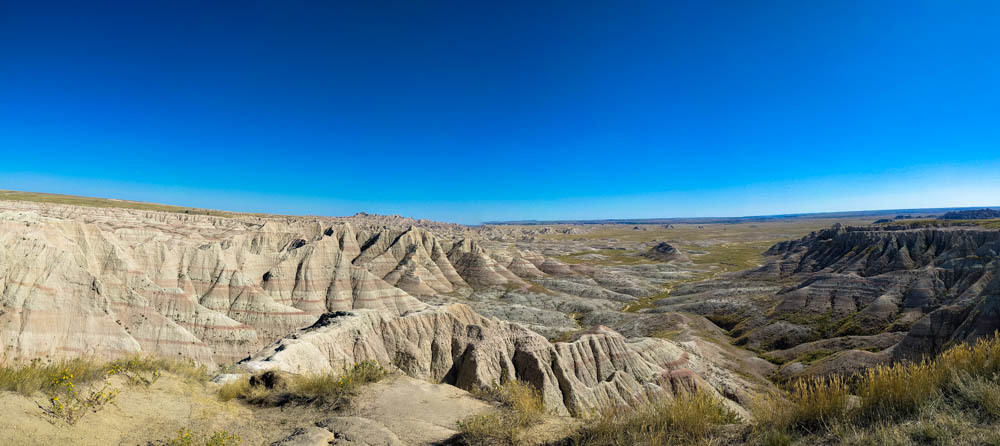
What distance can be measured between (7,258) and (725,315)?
77586mm

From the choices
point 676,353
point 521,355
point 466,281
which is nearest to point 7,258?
point 521,355

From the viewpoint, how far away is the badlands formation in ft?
85.7

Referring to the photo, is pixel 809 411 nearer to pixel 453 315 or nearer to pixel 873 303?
pixel 453 315

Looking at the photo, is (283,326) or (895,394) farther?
(283,326)

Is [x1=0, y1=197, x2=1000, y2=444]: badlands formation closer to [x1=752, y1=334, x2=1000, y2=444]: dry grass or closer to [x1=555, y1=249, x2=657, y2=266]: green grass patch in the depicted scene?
[x1=752, y1=334, x2=1000, y2=444]: dry grass

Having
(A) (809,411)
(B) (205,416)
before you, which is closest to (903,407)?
(A) (809,411)

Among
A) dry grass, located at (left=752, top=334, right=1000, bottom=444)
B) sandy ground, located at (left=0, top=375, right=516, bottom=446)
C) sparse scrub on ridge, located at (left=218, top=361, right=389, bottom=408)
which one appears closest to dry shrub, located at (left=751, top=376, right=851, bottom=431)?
dry grass, located at (left=752, top=334, right=1000, bottom=444)

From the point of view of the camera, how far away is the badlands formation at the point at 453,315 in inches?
1028

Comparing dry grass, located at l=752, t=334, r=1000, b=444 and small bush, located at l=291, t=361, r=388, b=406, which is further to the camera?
small bush, located at l=291, t=361, r=388, b=406

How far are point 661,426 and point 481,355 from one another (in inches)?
845

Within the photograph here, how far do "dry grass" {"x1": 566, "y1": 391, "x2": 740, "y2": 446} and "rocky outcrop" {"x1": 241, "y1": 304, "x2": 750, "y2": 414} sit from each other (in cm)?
1726

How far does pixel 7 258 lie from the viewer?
26.8 metres

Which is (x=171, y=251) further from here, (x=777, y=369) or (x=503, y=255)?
(x=503, y=255)

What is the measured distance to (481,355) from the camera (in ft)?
89.9
